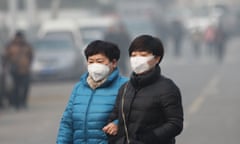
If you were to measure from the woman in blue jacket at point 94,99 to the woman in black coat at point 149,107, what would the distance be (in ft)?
1.33

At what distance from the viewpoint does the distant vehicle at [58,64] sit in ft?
103

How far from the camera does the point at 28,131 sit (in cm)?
1834

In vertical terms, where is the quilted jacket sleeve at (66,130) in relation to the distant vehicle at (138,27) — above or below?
above

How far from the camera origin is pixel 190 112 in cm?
2133

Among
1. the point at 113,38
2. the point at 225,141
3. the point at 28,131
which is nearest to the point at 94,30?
the point at 113,38

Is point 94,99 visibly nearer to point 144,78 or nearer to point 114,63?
point 114,63

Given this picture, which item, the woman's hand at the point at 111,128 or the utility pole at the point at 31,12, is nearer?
the woman's hand at the point at 111,128

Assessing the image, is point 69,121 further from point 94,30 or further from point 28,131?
point 94,30

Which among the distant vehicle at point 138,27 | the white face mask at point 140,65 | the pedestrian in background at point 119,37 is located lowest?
the distant vehicle at point 138,27

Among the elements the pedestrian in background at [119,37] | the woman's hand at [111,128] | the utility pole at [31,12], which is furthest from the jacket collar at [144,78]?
the utility pole at [31,12]

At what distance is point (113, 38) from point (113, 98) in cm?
2575

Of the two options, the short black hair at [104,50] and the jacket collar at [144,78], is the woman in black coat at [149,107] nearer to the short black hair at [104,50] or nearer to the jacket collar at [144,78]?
the jacket collar at [144,78]

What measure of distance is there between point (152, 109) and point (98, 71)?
1.90ft

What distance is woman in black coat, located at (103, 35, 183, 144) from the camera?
6.77 metres
